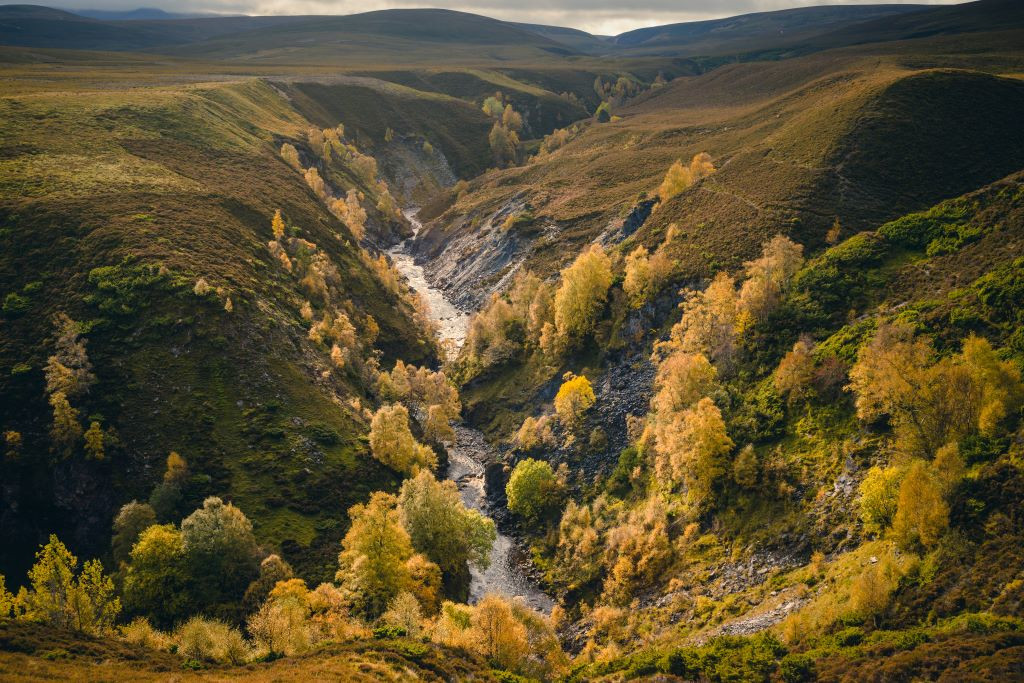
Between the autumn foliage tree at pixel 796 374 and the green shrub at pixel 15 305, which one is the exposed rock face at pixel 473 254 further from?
the green shrub at pixel 15 305

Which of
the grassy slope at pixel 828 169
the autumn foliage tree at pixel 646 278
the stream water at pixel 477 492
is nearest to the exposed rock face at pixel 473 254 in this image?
the stream water at pixel 477 492

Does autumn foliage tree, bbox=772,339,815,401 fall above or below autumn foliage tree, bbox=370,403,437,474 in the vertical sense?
above

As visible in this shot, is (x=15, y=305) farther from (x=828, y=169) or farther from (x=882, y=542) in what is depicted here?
(x=828, y=169)

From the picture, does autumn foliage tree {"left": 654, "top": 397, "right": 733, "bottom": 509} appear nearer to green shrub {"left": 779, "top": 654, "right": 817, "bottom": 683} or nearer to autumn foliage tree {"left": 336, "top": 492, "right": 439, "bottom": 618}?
green shrub {"left": 779, "top": 654, "right": 817, "bottom": 683}

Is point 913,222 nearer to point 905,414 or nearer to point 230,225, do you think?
point 905,414

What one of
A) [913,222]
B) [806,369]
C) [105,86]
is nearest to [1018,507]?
[806,369]

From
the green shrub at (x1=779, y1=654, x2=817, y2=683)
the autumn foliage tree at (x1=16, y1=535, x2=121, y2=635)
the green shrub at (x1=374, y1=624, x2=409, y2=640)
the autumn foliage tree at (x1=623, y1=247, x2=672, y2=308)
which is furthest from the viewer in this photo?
the autumn foliage tree at (x1=623, y1=247, x2=672, y2=308)

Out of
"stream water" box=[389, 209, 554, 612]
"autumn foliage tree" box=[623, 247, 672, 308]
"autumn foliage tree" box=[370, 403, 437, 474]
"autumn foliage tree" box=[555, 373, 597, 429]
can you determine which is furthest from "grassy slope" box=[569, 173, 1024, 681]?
"autumn foliage tree" box=[370, 403, 437, 474]
